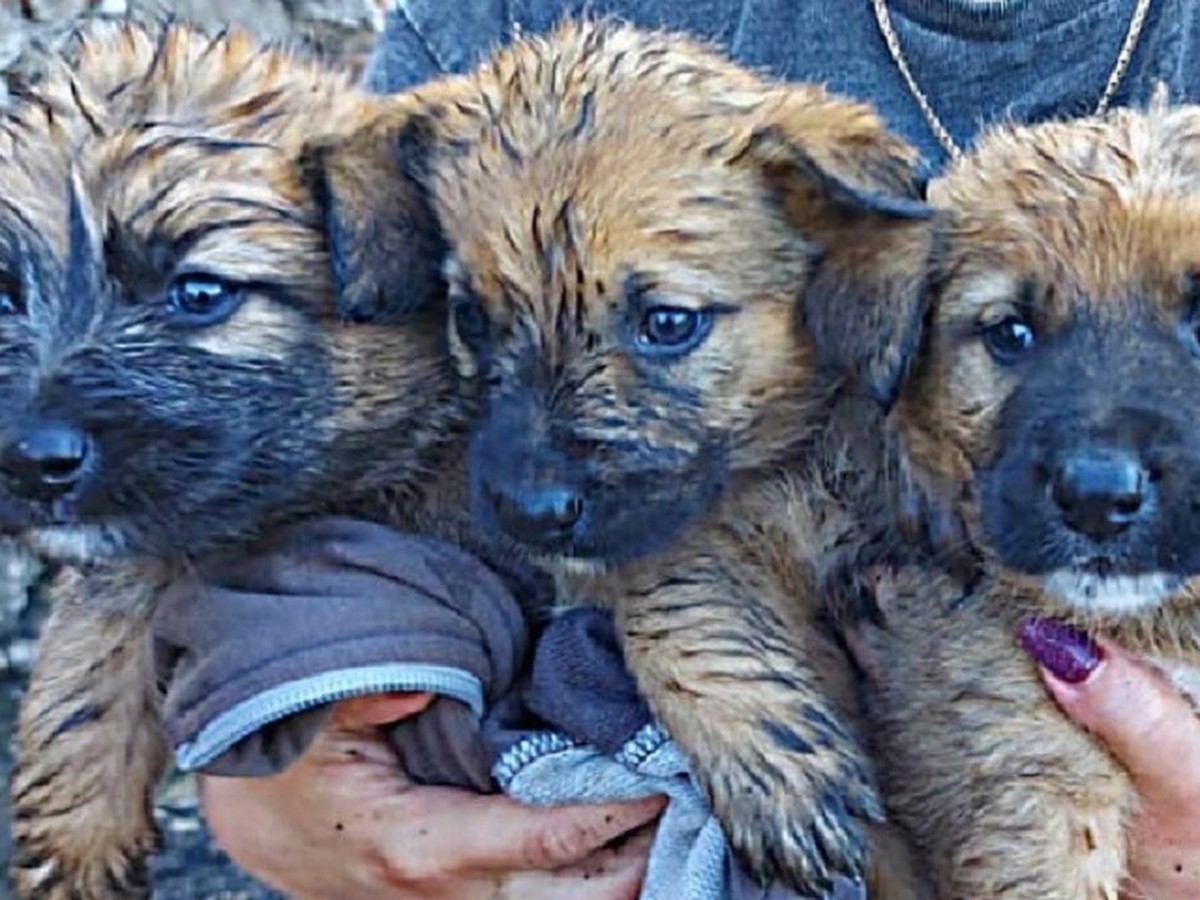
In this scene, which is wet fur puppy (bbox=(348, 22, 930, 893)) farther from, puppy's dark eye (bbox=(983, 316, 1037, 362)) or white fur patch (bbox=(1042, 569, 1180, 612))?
white fur patch (bbox=(1042, 569, 1180, 612))

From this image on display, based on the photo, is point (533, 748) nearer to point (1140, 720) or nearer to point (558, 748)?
point (558, 748)

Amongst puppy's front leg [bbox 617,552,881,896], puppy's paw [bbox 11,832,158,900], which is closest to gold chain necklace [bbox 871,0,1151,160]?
puppy's front leg [bbox 617,552,881,896]

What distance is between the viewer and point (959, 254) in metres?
2.49

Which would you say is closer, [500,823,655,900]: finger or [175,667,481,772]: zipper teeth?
[175,667,481,772]: zipper teeth

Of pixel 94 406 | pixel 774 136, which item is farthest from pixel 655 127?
pixel 94 406

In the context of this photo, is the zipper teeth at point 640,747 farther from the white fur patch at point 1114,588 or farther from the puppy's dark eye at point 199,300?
the puppy's dark eye at point 199,300

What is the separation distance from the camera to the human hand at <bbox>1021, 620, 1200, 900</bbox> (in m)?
2.38

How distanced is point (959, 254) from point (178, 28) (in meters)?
0.97

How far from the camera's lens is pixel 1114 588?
7.62ft

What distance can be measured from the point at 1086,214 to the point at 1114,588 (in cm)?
40

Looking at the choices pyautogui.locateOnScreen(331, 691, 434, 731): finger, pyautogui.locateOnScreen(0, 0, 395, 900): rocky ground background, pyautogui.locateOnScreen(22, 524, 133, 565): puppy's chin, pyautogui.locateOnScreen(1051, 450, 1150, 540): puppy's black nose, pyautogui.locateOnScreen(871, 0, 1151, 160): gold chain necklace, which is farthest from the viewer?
pyautogui.locateOnScreen(0, 0, 395, 900): rocky ground background

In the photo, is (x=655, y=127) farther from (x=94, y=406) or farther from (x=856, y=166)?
(x=94, y=406)

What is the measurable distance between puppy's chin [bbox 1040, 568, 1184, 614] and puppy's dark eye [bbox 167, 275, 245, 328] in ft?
2.95

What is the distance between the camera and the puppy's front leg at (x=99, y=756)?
103 inches
